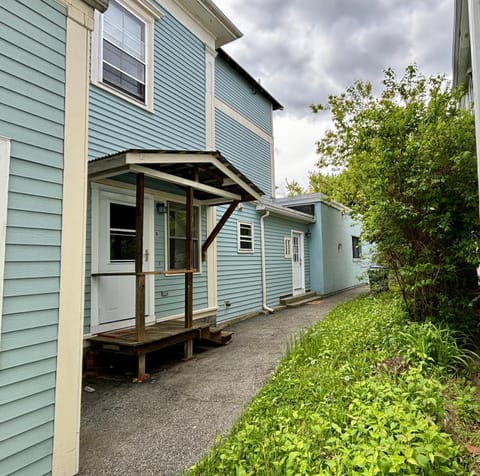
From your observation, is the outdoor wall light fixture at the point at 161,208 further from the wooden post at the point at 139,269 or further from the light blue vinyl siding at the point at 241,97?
the light blue vinyl siding at the point at 241,97

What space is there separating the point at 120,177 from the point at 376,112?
13.4 ft

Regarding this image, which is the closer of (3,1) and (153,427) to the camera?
(3,1)

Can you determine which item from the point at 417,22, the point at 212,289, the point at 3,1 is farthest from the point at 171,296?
the point at 417,22

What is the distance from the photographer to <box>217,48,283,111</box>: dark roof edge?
27.4 feet

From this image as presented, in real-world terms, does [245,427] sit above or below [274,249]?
below

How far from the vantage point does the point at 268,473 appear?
1954 mm

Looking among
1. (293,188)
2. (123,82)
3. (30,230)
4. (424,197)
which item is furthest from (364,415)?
(293,188)

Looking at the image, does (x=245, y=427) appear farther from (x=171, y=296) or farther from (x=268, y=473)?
(x=171, y=296)

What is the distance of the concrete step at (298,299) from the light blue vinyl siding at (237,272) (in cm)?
121

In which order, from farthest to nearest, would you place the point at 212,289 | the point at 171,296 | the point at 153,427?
the point at 212,289
the point at 171,296
the point at 153,427

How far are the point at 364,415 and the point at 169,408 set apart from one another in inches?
76.9

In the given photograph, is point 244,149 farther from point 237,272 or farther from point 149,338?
point 149,338

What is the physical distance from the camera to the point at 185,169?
5039 mm

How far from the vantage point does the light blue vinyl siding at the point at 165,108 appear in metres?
4.78
